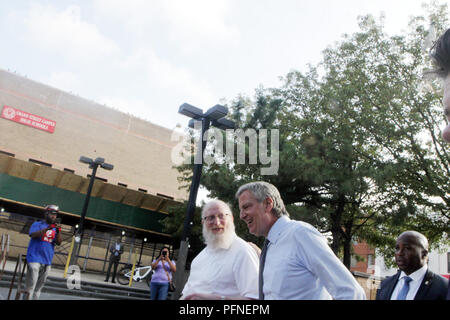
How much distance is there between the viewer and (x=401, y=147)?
14.6 m

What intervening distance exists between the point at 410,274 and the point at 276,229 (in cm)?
231

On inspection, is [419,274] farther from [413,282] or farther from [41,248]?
[41,248]

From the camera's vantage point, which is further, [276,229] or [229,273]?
[229,273]

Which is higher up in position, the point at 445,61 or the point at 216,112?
the point at 216,112

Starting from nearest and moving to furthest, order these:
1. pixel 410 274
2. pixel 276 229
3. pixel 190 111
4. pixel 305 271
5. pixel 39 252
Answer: pixel 305 271
pixel 276 229
pixel 410 274
pixel 39 252
pixel 190 111

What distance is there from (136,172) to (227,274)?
27.7 metres

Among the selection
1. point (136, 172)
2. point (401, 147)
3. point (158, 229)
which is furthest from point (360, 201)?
point (136, 172)

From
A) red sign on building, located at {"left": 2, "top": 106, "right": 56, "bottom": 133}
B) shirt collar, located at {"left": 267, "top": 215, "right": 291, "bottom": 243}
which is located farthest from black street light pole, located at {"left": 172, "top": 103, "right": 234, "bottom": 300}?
red sign on building, located at {"left": 2, "top": 106, "right": 56, "bottom": 133}

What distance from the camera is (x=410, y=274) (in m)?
3.86

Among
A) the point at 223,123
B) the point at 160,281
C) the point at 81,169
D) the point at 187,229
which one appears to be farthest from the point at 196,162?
the point at 81,169

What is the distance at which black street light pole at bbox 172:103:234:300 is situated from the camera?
8211mm

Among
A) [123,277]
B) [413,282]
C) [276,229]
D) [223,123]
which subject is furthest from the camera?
[123,277]

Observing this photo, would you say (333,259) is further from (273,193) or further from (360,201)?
(360,201)

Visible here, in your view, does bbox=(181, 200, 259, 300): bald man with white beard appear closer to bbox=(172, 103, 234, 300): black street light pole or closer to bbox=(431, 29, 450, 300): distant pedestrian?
bbox=(431, 29, 450, 300): distant pedestrian
